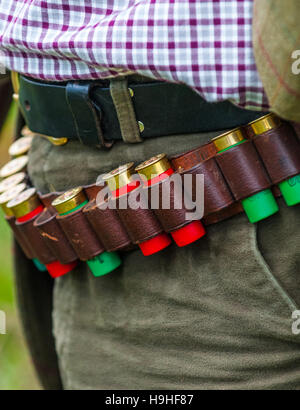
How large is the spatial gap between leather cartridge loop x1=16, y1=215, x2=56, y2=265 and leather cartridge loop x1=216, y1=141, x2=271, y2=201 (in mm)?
490

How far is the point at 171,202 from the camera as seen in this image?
106 centimetres

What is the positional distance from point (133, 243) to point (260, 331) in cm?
31

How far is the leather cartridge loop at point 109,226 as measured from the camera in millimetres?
1150

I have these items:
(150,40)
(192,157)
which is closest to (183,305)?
(192,157)

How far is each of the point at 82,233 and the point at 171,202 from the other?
24cm

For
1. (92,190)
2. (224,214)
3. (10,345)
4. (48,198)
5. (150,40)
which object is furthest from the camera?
(10,345)

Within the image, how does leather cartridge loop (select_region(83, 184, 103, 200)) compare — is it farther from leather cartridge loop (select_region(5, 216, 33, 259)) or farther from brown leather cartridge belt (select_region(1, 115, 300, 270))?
leather cartridge loop (select_region(5, 216, 33, 259))

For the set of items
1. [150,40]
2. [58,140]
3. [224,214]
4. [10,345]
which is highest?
[150,40]

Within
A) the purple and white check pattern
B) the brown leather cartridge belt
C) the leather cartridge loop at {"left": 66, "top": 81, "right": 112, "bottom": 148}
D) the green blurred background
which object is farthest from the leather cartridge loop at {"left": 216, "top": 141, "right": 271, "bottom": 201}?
the green blurred background

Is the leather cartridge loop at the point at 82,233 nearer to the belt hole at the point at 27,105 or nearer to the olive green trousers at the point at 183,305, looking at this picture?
the olive green trousers at the point at 183,305

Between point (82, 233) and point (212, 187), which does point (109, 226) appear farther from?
point (212, 187)

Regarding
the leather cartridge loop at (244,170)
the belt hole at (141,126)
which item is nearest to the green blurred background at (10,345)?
the belt hole at (141,126)

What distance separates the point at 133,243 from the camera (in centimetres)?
114

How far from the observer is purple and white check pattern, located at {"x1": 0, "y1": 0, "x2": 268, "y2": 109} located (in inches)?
35.5
